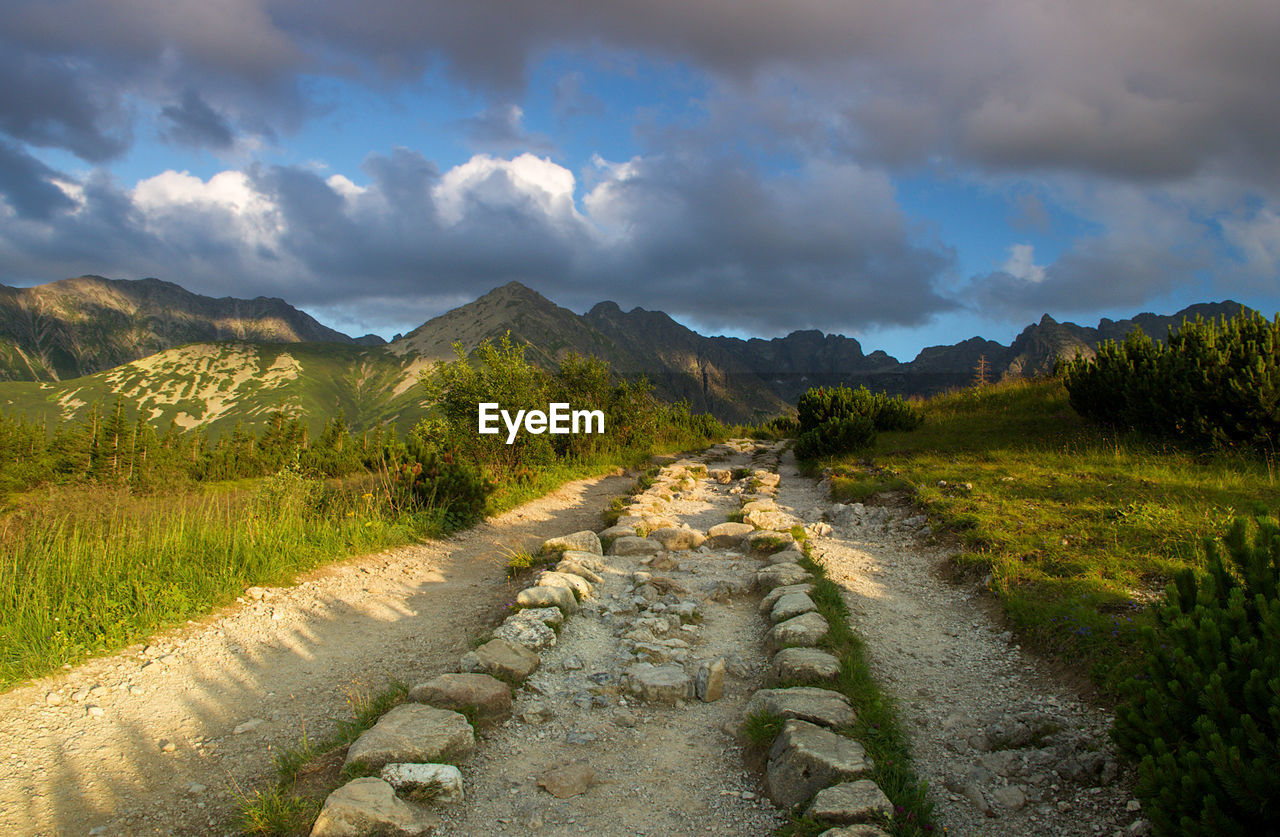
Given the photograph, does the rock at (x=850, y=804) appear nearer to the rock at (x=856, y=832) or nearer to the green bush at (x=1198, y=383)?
the rock at (x=856, y=832)

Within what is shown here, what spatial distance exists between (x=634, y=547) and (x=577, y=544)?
2.71 feet

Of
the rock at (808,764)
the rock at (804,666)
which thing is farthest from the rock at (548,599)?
the rock at (808,764)

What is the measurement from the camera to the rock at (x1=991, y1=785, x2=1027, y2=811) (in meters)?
3.59

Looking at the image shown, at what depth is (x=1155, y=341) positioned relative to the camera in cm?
1405

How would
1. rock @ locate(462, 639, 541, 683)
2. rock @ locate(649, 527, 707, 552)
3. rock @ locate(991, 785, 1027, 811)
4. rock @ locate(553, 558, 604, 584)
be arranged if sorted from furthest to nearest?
rock @ locate(649, 527, 707, 552) < rock @ locate(553, 558, 604, 584) < rock @ locate(462, 639, 541, 683) < rock @ locate(991, 785, 1027, 811)

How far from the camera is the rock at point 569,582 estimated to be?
7.17 meters

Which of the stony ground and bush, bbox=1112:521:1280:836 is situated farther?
the stony ground

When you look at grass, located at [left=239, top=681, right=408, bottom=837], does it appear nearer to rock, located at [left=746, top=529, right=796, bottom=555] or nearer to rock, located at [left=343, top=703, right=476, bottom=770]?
rock, located at [left=343, top=703, right=476, bottom=770]

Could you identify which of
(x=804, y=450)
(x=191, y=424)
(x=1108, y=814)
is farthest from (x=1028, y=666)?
(x=191, y=424)

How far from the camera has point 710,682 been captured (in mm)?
5055

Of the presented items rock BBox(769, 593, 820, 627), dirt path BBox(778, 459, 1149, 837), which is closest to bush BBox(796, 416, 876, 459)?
dirt path BBox(778, 459, 1149, 837)

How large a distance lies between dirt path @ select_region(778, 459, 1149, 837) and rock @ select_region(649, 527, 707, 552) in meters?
2.39

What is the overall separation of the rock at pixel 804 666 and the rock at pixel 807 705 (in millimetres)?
165

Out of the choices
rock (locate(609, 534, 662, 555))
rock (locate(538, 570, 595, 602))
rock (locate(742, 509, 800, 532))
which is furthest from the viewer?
rock (locate(742, 509, 800, 532))
